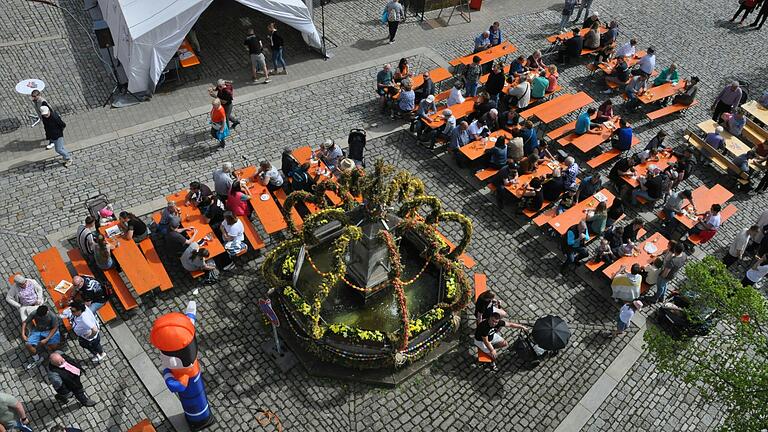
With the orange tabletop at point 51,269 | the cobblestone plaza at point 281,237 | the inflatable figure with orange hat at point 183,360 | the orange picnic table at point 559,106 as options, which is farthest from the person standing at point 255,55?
the inflatable figure with orange hat at point 183,360

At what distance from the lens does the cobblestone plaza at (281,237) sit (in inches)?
460

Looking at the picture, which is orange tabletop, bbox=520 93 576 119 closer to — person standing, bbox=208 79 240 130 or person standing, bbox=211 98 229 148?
person standing, bbox=208 79 240 130

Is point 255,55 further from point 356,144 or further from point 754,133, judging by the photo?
point 754,133

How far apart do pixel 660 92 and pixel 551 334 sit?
10.6 m

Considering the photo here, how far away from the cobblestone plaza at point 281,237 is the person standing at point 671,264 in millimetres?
752

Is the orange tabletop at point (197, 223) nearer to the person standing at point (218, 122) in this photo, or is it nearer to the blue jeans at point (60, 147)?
the person standing at point (218, 122)

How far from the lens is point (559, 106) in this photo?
59.5ft

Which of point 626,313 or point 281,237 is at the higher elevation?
point 281,237

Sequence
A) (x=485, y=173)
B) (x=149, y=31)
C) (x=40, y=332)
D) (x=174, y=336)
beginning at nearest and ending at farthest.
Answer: (x=174, y=336)
(x=40, y=332)
(x=485, y=173)
(x=149, y=31)

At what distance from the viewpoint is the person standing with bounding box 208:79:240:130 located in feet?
54.3

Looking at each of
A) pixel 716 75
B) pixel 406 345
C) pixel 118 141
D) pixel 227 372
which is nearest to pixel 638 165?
pixel 716 75

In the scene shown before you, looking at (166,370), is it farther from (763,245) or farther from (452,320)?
(763,245)

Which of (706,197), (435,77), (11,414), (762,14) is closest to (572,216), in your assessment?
(706,197)

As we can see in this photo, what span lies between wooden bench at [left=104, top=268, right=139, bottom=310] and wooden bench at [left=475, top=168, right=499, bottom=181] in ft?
28.4
